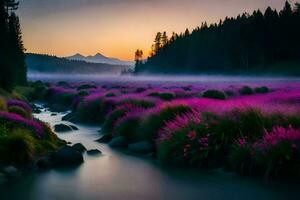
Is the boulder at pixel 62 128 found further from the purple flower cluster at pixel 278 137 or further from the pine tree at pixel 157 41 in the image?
the pine tree at pixel 157 41

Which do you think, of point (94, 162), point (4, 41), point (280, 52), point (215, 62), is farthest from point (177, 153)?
point (215, 62)

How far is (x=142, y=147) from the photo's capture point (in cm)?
1786

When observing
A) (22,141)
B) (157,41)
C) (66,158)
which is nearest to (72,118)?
(66,158)

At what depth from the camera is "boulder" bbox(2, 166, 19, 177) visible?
→ 44.4ft

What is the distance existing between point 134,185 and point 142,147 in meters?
5.13

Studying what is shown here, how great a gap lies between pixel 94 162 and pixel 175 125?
3.03 m

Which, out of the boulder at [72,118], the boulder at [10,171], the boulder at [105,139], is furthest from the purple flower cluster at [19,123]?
the boulder at [72,118]

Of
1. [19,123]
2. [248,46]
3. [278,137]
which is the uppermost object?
[248,46]

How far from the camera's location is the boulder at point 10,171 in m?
13.5

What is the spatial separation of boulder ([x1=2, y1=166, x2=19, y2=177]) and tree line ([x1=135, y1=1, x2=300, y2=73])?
244ft

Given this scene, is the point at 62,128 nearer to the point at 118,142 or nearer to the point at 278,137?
the point at 118,142

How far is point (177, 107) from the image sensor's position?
756 inches

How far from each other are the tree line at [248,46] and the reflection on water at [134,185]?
72464 mm

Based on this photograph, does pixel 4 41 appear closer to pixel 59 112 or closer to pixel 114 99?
pixel 59 112
